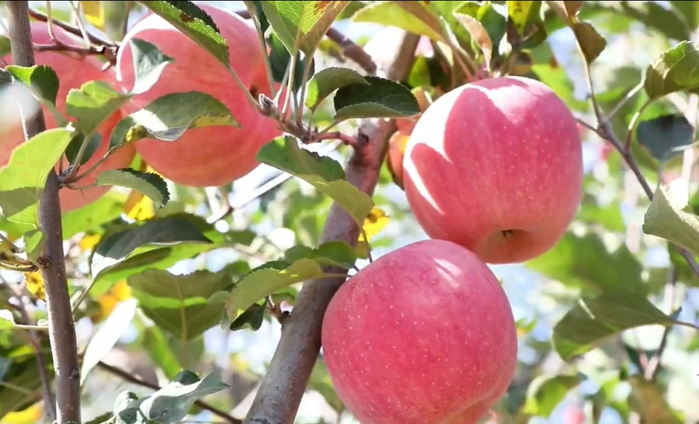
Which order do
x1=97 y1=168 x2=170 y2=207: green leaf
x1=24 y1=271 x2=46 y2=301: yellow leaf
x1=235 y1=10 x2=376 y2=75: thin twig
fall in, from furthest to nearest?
1. x1=235 y1=10 x2=376 y2=75: thin twig
2. x1=24 y1=271 x2=46 y2=301: yellow leaf
3. x1=97 y1=168 x2=170 y2=207: green leaf

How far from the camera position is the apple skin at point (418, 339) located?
83 cm

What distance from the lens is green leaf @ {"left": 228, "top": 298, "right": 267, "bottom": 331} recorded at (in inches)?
34.6

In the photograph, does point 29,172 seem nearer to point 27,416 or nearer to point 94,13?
point 94,13

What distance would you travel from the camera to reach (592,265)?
4.48 feet

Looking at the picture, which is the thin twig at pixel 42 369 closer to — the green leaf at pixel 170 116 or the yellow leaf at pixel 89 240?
the yellow leaf at pixel 89 240

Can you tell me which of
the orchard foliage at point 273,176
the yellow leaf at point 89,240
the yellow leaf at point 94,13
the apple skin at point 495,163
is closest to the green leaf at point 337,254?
the orchard foliage at point 273,176


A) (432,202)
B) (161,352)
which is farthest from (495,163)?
(161,352)

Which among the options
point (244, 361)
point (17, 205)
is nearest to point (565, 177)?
point (17, 205)

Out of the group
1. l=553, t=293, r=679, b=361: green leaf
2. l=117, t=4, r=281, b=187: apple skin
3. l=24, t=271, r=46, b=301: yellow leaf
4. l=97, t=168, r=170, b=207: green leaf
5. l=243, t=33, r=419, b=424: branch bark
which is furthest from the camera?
l=553, t=293, r=679, b=361: green leaf

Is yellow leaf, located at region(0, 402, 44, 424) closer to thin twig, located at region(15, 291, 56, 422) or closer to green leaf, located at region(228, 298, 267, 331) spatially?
thin twig, located at region(15, 291, 56, 422)

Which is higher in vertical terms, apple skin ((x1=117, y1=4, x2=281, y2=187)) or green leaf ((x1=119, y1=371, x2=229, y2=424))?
apple skin ((x1=117, y1=4, x2=281, y2=187))

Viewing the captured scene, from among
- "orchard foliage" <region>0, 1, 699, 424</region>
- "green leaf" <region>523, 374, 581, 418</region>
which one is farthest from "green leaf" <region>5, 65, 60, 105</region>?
"green leaf" <region>523, 374, 581, 418</region>

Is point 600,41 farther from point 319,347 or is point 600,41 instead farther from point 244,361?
point 244,361

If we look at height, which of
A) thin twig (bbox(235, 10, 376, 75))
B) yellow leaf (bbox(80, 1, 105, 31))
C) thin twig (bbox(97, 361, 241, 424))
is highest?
yellow leaf (bbox(80, 1, 105, 31))
